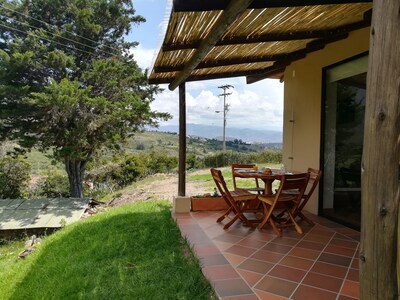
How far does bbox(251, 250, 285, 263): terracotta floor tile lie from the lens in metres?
2.91

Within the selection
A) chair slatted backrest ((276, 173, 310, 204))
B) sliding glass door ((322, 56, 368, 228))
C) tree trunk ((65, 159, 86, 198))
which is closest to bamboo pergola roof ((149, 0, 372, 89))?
sliding glass door ((322, 56, 368, 228))

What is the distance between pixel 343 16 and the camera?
3.43 metres

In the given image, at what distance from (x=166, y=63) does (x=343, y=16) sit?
2.15 meters

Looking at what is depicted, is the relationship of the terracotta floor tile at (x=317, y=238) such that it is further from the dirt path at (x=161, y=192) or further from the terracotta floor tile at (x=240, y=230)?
the dirt path at (x=161, y=192)

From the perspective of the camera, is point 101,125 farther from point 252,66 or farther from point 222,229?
point 222,229

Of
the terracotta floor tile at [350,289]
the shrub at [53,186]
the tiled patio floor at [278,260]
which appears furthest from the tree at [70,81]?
the terracotta floor tile at [350,289]

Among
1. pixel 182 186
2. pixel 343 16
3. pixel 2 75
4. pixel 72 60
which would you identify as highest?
pixel 72 60

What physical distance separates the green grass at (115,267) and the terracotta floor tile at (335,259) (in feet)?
3.96

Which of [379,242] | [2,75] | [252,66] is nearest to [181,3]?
[379,242]

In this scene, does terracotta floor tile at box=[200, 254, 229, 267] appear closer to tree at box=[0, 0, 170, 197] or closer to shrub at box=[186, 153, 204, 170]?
tree at box=[0, 0, 170, 197]

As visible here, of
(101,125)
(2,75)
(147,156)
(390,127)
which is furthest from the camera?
(147,156)

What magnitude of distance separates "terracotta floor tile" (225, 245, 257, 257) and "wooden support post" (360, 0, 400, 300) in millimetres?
1995

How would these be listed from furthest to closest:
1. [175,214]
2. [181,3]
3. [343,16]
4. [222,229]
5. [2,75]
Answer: [2,75]
[175,214]
[222,229]
[343,16]
[181,3]

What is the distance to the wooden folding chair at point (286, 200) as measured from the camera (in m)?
3.53
